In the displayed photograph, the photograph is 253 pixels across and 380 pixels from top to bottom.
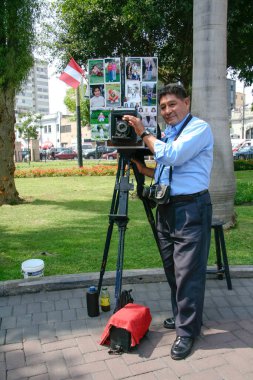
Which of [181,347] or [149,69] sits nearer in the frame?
[181,347]

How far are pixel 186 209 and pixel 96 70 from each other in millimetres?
3731

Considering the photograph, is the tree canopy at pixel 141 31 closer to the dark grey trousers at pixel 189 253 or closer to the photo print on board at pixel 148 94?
the photo print on board at pixel 148 94

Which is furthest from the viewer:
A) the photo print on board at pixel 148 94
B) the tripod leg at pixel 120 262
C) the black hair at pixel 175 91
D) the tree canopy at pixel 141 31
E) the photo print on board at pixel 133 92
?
the tree canopy at pixel 141 31

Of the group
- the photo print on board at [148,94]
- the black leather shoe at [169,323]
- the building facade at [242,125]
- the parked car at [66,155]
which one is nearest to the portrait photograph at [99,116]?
the photo print on board at [148,94]

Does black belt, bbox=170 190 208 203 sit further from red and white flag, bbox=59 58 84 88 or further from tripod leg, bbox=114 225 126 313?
red and white flag, bbox=59 58 84 88

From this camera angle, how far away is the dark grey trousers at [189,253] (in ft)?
9.52

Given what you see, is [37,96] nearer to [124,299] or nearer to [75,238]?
[75,238]

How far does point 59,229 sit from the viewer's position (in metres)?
6.98

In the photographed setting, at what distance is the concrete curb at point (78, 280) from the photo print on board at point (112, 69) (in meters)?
3.04

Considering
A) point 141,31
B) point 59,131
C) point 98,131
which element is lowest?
point 98,131

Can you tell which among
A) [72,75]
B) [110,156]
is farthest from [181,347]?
[110,156]

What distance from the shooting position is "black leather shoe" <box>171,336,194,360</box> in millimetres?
2885

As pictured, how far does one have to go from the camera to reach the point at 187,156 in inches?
107

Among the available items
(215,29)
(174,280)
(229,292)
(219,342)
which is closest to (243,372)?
(219,342)
